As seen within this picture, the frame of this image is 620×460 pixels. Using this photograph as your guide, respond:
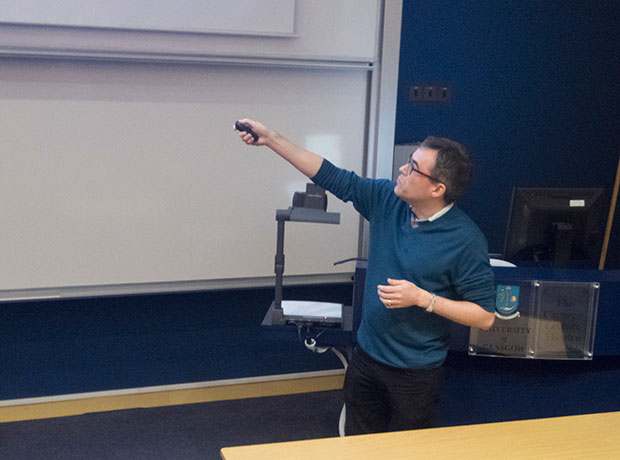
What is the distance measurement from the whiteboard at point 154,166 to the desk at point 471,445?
1.58 metres

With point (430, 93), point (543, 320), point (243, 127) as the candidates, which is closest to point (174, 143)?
point (243, 127)

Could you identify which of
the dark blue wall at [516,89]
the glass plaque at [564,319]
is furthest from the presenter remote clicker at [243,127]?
the dark blue wall at [516,89]

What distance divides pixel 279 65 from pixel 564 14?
1640 millimetres

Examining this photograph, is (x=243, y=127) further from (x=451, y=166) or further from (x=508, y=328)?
(x=508, y=328)

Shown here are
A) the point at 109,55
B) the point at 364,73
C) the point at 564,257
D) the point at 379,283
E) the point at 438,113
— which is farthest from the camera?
the point at 438,113

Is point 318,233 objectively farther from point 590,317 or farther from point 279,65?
point 590,317

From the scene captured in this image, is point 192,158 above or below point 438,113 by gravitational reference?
below

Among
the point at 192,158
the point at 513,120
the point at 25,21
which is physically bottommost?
the point at 192,158

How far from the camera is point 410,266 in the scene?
5.93 ft

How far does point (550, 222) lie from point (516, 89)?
1.17m

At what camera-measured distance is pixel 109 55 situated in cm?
259

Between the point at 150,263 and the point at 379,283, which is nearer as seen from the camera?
the point at 379,283

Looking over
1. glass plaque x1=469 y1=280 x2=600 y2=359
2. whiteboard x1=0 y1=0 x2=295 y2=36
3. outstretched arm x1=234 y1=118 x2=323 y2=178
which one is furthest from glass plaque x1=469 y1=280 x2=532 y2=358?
whiteboard x1=0 y1=0 x2=295 y2=36

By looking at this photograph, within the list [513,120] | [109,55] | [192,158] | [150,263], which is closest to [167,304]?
[150,263]
